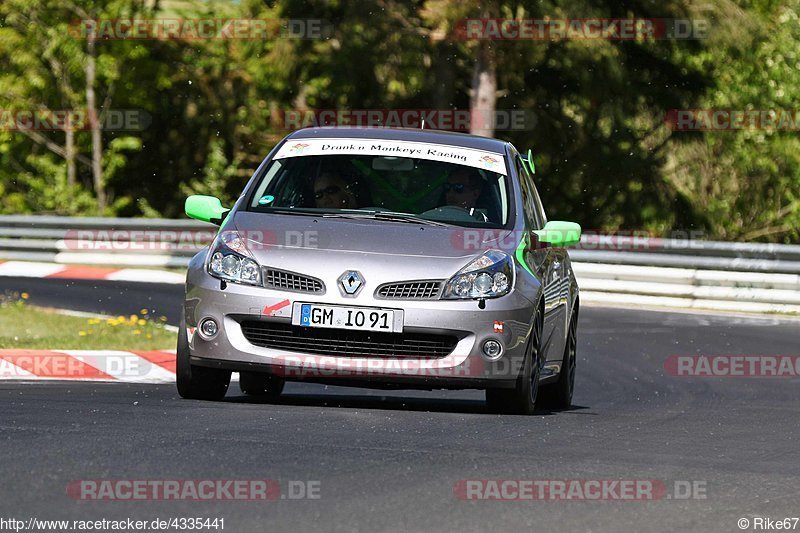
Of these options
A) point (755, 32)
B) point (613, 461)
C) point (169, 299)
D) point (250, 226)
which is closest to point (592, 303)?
point (169, 299)

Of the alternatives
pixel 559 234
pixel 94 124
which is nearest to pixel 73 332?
pixel 559 234

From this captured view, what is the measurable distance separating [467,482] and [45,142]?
2890 cm

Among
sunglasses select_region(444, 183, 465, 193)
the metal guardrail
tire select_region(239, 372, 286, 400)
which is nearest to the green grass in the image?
tire select_region(239, 372, 286, 400)

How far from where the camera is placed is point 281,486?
606 cm

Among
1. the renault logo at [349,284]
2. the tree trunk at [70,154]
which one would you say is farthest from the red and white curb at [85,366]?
the tree trunk at [70,154]

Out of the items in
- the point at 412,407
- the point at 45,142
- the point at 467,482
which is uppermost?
the point at 467,482

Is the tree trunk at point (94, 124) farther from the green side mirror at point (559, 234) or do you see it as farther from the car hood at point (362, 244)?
the car hood at point (362, 244)

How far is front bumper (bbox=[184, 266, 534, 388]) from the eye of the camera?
28.2 feet

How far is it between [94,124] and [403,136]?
2399 centimetres

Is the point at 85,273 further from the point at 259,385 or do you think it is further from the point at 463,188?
the point at 463,188

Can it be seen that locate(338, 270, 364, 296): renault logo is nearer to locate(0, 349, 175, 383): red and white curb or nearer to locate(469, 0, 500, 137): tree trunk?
locate(0, 349, 175, 383): red and white curb

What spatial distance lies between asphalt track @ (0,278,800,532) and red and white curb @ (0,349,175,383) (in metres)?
0.95

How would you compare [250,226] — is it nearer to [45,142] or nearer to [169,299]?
[169,299]

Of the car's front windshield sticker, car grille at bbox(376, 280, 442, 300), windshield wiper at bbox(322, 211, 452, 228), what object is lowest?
car grille at bbox(376, 280, 442, 300)
